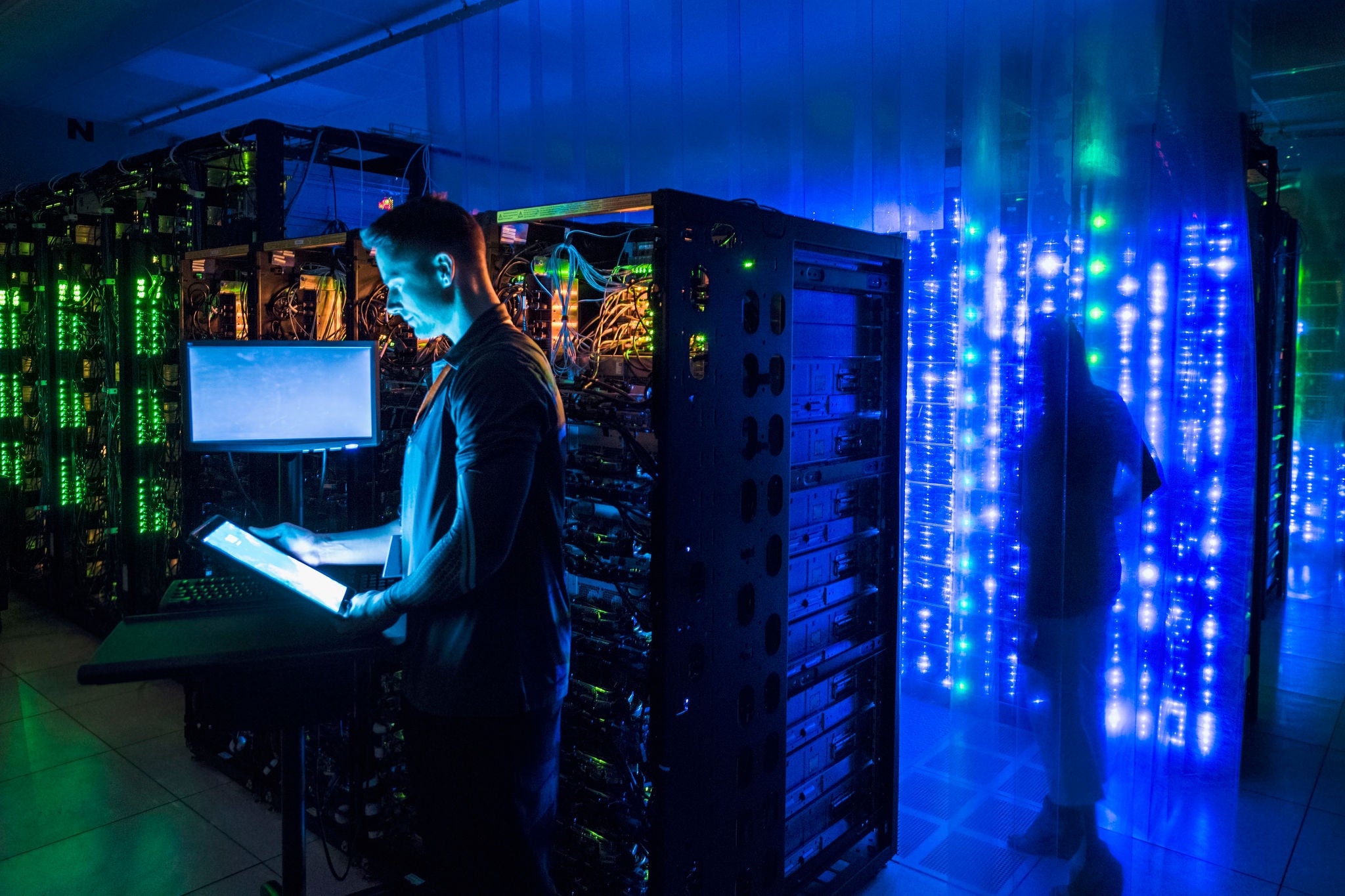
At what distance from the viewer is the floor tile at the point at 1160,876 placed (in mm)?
2240

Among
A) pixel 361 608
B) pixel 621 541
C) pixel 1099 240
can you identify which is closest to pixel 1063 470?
pixel 1099 240

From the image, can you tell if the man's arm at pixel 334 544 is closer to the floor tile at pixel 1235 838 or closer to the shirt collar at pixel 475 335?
the shirt collar at pixel 475 335

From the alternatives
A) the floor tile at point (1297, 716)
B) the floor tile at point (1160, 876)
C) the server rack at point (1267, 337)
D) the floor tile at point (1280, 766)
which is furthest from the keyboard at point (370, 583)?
the floor tile at point (1297, 716)

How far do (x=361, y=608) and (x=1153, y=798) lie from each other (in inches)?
83.6

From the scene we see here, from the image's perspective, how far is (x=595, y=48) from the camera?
3607mm

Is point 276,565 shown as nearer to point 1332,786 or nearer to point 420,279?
point 420,279

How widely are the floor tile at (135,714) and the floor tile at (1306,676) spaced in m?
4.84

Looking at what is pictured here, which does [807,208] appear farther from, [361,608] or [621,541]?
[361,608]

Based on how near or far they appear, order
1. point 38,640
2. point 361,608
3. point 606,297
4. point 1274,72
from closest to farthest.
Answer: point 361,608 < point 606,297 < point 38,640 < point 1274,72

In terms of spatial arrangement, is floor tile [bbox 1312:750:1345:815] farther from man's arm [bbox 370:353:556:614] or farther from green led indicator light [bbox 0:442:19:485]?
green led indicator light [bbox 0:442:19:485]

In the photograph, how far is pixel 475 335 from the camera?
4.85 feet

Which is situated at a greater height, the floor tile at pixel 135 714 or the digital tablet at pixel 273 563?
the digital tablet at pixel 273 563

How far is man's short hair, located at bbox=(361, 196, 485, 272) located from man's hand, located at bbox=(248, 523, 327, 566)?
0.67m

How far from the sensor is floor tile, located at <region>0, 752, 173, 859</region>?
2.49 meters
